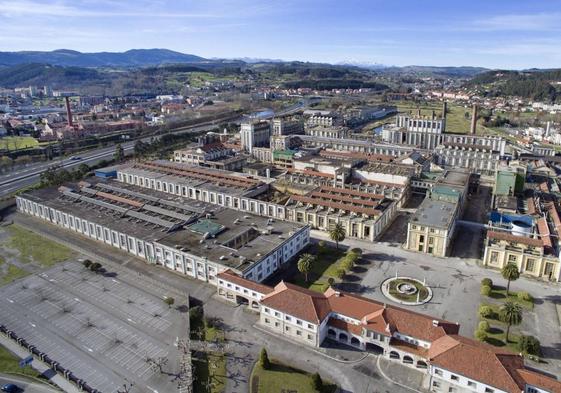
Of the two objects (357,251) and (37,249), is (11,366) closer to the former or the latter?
(37,249)

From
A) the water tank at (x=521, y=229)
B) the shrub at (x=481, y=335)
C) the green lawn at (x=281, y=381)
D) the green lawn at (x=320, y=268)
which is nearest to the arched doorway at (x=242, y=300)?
the green lawn at (x=320, y=268)

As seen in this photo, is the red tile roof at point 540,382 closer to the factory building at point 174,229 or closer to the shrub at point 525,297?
the shrub at point 525,297

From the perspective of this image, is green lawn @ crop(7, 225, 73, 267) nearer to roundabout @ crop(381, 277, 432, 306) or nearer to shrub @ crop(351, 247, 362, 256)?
shrub @ crop(351, 247, 362, 256)

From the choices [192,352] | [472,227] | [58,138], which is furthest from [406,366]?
[58,138]

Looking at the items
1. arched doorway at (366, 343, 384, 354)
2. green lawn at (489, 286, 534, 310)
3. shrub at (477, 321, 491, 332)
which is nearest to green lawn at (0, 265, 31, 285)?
arched doorway at (366, 343, 384, 354)

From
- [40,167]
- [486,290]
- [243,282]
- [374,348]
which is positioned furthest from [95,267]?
[40,167]

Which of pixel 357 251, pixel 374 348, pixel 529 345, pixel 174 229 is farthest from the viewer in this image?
pixel 174 229

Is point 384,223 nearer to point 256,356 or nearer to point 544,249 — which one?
point 544,249
